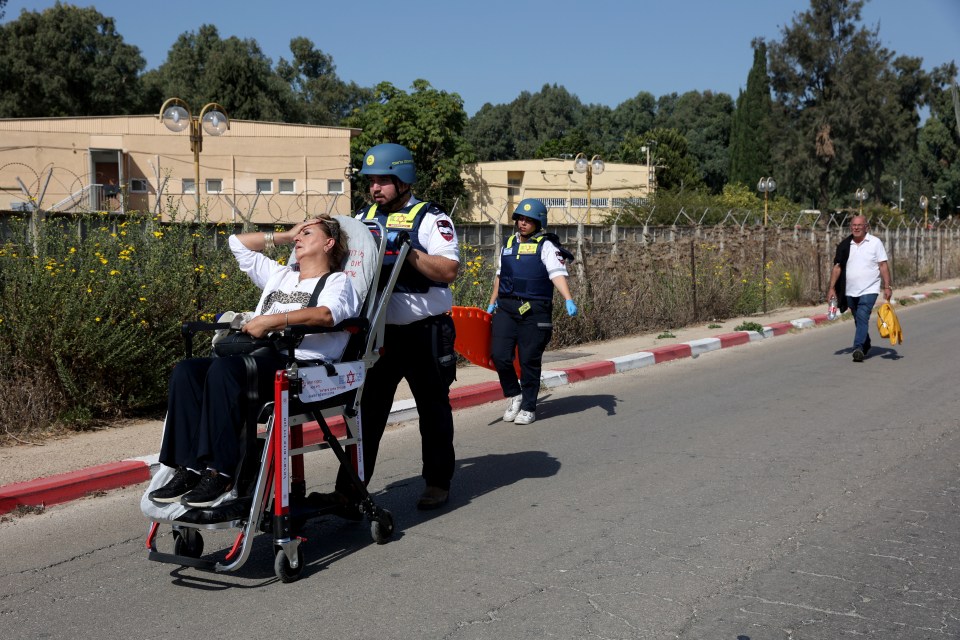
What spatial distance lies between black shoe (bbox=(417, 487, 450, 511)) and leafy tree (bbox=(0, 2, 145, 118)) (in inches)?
2128

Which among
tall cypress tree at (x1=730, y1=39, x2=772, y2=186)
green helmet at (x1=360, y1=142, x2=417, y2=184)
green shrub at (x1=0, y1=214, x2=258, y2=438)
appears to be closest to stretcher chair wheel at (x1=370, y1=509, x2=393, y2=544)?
green helmet at (x1=360, y1=142, x2=417, y2=184)

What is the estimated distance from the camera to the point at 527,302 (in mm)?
8953

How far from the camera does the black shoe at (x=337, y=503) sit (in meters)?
5.29

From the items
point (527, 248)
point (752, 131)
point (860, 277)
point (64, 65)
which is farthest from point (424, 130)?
point (527, 248)

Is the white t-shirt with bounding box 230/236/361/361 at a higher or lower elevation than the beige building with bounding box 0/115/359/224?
lower

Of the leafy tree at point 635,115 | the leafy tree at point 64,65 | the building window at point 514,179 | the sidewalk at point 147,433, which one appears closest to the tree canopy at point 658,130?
the leafy tree at point 64,65

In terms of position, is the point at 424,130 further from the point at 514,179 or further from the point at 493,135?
the point at 493,135

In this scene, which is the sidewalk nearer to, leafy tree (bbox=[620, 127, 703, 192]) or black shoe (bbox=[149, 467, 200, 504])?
black shoe (bbox=[149, 467, 200, 504])

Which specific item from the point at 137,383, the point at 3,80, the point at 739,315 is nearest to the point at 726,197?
the point at 739,315

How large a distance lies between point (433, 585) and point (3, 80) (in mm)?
56827

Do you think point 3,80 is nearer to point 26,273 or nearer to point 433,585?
point 26,273

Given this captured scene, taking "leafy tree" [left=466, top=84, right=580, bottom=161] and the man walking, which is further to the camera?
"leafy tree" [left=466, top=84, right=580, bottom=161]

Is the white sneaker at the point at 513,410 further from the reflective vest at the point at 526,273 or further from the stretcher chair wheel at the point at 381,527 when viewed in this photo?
the stretcher chair wheel at the point at 381,527

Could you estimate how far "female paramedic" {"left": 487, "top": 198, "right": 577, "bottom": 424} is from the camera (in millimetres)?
8961
